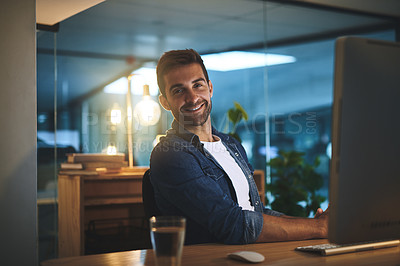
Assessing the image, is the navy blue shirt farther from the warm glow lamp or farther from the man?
the warm glow lamp

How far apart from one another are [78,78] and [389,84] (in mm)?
3040

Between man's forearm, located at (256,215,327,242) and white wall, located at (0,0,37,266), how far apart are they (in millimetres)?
1346

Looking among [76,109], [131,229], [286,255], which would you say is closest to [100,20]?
[76,109]

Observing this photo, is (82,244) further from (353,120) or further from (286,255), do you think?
(353,120)

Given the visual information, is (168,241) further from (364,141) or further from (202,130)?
(202,130)

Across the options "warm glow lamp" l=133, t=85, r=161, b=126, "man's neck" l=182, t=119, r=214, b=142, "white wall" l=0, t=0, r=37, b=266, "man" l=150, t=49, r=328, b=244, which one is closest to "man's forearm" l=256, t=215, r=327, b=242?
"man" l=150, t=49, r=328, b=244

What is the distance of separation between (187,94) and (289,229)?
746mm

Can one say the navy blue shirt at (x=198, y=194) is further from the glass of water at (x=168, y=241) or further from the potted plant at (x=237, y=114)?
the potted plant at (x=237, y=114)

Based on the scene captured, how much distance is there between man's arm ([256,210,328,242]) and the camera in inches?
57.1

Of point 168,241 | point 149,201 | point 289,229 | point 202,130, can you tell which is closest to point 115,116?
point 202,130

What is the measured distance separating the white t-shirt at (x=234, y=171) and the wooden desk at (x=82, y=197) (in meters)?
1.54

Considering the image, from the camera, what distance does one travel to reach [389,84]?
0.97 meters

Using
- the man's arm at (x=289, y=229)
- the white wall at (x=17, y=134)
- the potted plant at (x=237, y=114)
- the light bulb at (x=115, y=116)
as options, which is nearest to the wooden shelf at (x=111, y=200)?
the light bulb at (x=115, y=116)

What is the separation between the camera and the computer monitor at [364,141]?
92 centimetres
